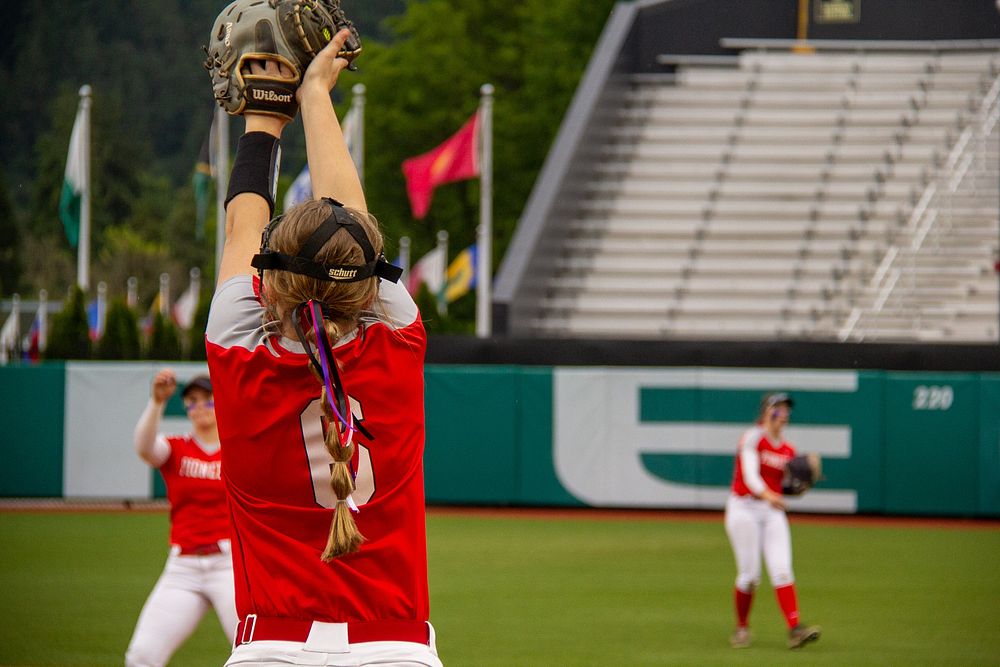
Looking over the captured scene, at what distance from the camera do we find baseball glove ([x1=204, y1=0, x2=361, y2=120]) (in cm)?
305

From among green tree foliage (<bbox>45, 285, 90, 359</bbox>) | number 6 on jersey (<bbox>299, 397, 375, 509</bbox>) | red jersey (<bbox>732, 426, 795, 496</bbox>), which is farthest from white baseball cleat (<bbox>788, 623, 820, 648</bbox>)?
green tree foliage (<bbox>45, 285, 90, 359</bbox>)

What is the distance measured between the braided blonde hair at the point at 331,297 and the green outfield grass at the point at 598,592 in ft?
25.0

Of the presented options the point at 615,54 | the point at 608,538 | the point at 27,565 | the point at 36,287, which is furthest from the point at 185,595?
the point at 36,287

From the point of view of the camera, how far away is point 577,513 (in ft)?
65.1

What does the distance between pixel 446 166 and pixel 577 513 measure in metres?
10.2

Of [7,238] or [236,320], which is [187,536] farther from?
[7,238]

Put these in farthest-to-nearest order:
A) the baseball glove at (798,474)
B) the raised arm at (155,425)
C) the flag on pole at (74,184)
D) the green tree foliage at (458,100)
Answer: the green tree foliage at (458,100), the flag on pole at (74,184), the baseball glove at (798,474), the raised arm at (155,425)

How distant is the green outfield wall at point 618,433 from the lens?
61.8ft

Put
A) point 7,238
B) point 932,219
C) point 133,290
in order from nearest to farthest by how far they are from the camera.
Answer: point 932,219 → point 7,238 → point 133,290

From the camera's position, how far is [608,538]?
17.5 m

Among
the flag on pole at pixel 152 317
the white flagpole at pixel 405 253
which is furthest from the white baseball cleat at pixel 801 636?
the white flagpole at pixel 405 253

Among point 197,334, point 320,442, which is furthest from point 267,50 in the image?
point 197,334

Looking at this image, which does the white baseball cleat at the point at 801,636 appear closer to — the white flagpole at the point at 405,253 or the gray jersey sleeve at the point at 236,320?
the gray jersey sleeve at the point at 236,320

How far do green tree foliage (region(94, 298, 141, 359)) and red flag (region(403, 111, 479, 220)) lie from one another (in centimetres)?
572
